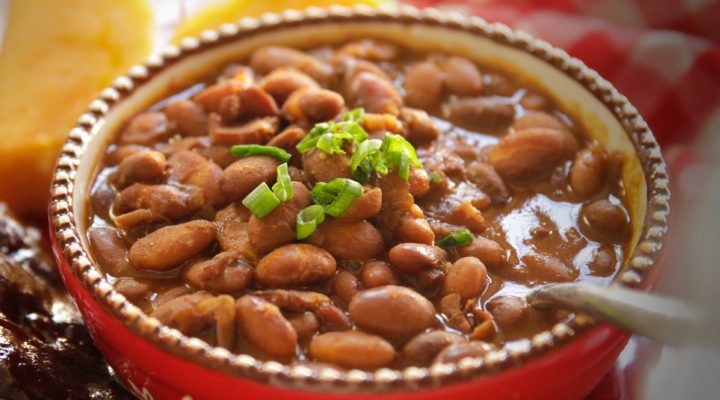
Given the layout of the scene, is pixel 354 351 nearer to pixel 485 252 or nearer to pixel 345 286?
pixel 345 286

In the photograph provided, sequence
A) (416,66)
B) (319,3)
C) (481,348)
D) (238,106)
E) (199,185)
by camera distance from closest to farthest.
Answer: (481,348)
(199,185)
(238,106)
(416,66)
(319,3)

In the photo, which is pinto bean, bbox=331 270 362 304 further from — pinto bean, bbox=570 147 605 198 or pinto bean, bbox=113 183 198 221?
pinto bean, bbox=570 147 605 198

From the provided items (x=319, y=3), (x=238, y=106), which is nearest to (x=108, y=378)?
(x=238, y=106)

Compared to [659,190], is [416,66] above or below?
above

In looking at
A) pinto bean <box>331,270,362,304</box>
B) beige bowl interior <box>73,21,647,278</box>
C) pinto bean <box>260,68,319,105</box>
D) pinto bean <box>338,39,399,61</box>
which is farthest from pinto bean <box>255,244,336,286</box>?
pinto bean <box>338,39,399,61</box>

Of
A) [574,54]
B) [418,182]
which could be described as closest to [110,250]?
[418,182]

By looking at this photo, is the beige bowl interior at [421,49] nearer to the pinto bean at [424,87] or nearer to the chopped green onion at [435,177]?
the pinto bean at [424,87]

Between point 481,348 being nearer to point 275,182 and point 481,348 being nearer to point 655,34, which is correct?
point 275,182
